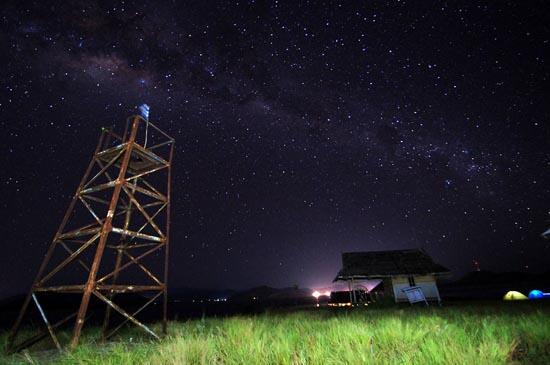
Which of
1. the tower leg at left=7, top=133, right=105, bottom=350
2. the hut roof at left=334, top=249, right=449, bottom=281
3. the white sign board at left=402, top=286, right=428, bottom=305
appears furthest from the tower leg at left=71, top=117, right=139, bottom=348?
the hut roof at left=334, top=249, right=449, bottom=281

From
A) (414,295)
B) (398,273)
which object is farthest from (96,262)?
(398,273)

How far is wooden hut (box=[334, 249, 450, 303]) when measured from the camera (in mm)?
22594

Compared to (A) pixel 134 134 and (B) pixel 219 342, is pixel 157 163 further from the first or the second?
(B) pixel 219 342

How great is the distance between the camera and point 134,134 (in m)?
8.66

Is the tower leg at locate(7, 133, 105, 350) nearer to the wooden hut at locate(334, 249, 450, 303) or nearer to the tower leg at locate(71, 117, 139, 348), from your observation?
the tower leg at locate(71, 117, 139, 348)

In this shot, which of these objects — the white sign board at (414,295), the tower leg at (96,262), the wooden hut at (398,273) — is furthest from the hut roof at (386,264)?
the tower leg at (96,262)

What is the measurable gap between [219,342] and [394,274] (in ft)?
67.3

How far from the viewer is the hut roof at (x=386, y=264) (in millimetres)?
22797

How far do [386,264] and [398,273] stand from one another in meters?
1.95

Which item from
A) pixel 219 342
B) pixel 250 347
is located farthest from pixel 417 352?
pixel 219 342

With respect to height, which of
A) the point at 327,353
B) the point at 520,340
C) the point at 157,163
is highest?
the point at 157,163

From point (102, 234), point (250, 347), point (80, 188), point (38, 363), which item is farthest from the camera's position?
point (80, 188)

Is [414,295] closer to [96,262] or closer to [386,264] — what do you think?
[386,264]

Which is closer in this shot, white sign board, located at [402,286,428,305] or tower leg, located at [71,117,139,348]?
tower leg, located at [71,117,139,348]
